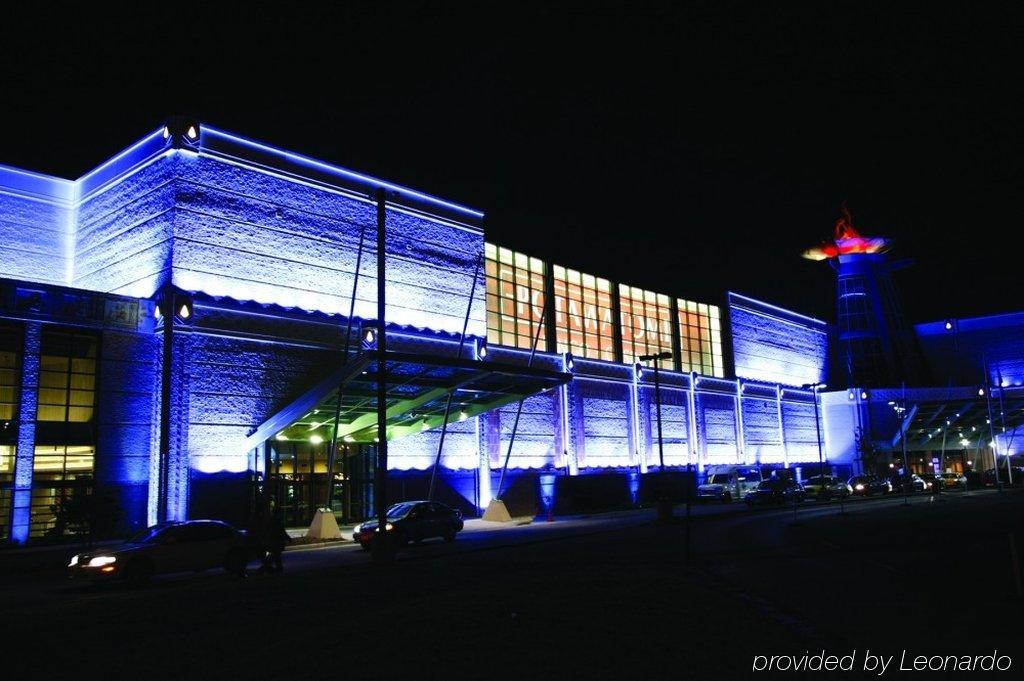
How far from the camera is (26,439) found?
99.1 ft

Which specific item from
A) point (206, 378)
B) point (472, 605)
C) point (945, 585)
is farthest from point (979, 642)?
point (206, 378)

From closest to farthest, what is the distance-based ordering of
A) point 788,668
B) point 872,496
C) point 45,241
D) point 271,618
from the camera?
1. point 788,668
2. point 271,618
3. point 45,241
4. point 872,496

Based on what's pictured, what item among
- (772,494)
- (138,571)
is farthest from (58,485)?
(772,494)

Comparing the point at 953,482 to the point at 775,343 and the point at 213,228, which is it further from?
the point at 213,228

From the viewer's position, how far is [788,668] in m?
9.16

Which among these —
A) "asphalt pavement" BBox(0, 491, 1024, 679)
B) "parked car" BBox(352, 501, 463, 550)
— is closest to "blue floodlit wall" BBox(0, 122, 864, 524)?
"parked car" BBox(352, 501, 463, 550)

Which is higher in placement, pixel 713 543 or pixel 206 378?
pixel 206 378

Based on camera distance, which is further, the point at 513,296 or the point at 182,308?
the point at 513,296

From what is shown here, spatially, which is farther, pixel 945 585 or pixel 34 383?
pixel 34 383

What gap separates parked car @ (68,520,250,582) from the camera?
19531mm

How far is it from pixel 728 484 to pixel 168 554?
156ft

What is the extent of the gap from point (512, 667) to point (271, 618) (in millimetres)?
5560

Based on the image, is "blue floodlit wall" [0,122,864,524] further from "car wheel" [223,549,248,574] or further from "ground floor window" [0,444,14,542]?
"car wheel" [223,549,248,574]

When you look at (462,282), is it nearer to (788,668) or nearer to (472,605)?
(472,605)
